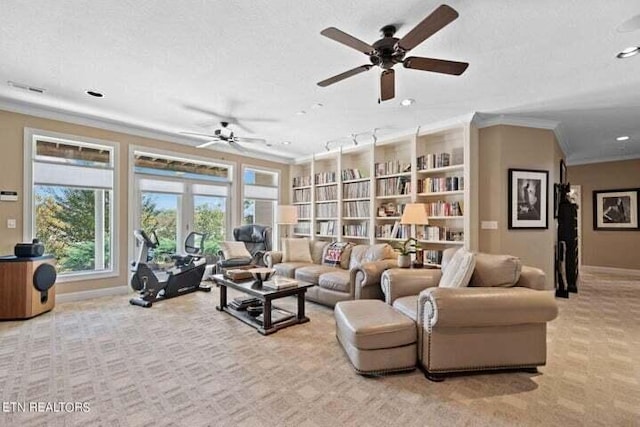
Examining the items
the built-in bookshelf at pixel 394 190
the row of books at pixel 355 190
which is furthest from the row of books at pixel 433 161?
the row of books at pixel 355 190

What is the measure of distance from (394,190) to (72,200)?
495 centimetres

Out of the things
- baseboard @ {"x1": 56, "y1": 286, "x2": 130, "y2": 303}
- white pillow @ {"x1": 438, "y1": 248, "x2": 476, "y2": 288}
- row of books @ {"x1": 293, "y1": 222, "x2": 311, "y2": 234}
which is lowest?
baseboard @ {"x1": 56, "y1": 286, "x2": 130, "y2": 303}

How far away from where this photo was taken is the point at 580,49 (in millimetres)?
2666

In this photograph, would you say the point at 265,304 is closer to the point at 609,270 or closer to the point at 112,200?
the point at 112,200

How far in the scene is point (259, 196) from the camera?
6.82m

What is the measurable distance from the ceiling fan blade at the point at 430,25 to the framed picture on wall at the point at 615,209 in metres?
7.80

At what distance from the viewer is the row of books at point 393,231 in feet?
16.7

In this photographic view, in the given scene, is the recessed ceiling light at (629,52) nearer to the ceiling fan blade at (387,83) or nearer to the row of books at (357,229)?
the ceiling fan blade at (387,83)

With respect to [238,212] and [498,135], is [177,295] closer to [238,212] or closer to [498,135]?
[238,212]

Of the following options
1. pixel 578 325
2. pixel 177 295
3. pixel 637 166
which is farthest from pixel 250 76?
pixel 637 166

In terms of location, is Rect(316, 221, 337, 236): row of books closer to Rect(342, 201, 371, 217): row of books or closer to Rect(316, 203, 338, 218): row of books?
Rect(316, 203, 338, 218): row of books

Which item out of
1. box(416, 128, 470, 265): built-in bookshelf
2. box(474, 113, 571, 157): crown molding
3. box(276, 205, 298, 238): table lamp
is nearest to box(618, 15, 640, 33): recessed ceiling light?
box(474, 113, 571, 157): crown molding

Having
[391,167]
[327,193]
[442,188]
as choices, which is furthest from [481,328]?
[327,193]

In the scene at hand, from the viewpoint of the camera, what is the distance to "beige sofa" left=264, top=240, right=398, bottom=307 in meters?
3.69
